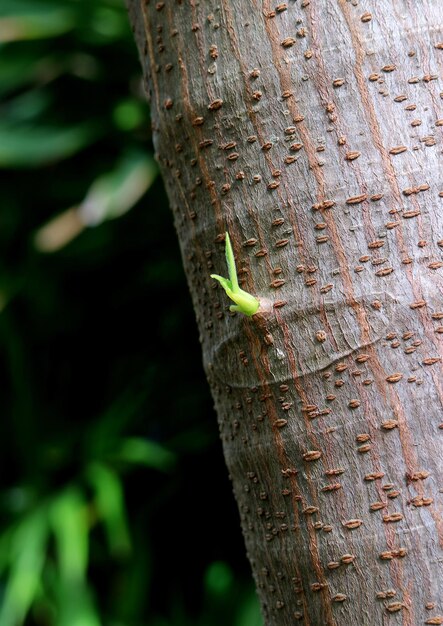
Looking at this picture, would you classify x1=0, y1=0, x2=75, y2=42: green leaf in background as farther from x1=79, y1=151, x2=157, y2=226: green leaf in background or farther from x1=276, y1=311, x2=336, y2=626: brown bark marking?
x1=276, y1=311, x2=336, y2=626: brown bark marking

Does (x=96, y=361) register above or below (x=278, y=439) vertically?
above

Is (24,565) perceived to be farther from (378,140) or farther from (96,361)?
(378,140)

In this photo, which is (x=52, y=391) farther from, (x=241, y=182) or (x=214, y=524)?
(x=241, y=182)

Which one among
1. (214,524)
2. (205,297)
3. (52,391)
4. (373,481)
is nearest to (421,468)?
(373,481)

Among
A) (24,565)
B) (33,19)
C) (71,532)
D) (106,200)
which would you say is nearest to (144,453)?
(71,532)

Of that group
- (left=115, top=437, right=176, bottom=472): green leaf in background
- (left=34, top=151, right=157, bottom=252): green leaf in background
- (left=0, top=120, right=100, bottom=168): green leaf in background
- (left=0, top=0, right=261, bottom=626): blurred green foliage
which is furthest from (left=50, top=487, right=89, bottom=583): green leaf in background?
(left=0, top=120, right=100, bottom=168): green leaf in background

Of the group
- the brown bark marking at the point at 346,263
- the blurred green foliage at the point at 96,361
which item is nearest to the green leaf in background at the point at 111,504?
the blurred green foliage at the point at 96,361
